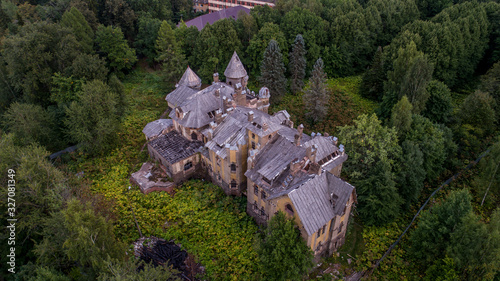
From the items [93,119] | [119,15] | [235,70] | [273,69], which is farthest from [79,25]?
[273,69]

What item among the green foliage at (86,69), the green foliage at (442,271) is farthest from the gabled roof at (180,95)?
the green foliage at (442,271)

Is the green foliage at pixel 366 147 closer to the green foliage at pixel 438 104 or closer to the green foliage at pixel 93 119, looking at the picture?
the green foliage at pixel 438 104

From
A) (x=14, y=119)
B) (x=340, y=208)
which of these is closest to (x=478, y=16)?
(x=340, y=208)

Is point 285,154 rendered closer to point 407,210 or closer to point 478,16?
point 407,210

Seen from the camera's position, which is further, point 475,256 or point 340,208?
point 340,208

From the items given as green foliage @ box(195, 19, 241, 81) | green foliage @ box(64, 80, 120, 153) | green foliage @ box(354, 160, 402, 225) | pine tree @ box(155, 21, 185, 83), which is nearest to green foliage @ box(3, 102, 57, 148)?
green foliage @ box(64, 80, 120, 153)

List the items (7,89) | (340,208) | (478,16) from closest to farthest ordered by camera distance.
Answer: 1. (340,208)
2. (7,89)
3. (478,16)
